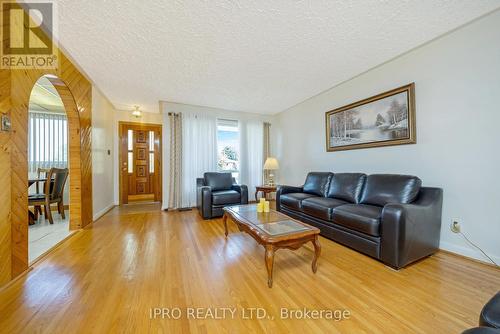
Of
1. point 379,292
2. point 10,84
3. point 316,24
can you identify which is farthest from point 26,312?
point 316,24

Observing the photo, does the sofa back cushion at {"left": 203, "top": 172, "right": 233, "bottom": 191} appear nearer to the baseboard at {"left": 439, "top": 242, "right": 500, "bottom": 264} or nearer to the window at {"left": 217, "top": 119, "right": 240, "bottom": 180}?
the window at {"left": 217, "top": 119, "right": 240, "bottom": 180}

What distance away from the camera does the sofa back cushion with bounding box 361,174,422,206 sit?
2107 millimetres

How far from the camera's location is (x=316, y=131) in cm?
393

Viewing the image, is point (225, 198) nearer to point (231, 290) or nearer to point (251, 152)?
point (251, 152)

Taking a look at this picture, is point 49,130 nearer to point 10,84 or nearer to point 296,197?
point 10,84

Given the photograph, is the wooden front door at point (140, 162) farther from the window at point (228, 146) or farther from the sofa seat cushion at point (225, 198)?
the sofa seat cushion at point (225, 198)

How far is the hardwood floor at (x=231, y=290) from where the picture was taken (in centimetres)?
118

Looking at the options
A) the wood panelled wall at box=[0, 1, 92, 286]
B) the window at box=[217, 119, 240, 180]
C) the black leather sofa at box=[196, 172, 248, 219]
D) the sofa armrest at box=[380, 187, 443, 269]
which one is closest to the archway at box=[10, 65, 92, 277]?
the wood panelled wall at box=[0, 1, 92, 286]

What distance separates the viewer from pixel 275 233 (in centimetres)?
167

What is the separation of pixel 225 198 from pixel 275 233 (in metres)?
2.01

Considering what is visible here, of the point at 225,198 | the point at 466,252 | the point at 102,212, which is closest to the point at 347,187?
the point at 466,252

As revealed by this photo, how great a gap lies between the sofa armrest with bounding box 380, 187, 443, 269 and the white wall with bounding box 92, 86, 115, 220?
437cm

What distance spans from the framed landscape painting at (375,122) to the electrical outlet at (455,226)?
3.20 feet

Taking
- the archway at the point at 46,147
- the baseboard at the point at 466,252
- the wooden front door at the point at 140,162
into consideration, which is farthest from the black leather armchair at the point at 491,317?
the wooden front door at the point at 140,162
